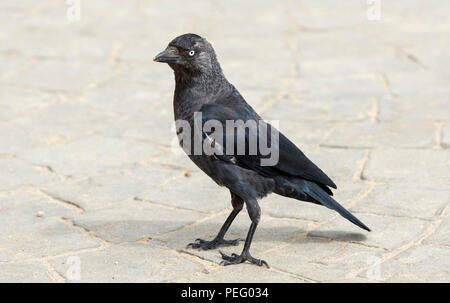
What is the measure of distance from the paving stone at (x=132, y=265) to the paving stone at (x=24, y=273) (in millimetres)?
98

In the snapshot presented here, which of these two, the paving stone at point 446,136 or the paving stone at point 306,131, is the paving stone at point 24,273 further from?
the paving stone at point 446,136

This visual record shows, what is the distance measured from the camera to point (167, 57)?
502 centimetres

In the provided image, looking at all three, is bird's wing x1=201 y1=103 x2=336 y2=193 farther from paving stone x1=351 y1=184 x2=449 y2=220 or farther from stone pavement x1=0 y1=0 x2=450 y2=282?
paving stone x1=351 y1=184 x2=449 y2=220

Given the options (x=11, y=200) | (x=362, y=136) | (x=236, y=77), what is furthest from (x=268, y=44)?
(x=11, y=200)

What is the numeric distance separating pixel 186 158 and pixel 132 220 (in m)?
1.45

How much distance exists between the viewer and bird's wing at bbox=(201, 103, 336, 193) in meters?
4.89

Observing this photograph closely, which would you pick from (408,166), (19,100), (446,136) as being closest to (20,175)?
(19,100)

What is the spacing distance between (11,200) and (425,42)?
20.9 feet

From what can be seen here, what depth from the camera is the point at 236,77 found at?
9.23 meters

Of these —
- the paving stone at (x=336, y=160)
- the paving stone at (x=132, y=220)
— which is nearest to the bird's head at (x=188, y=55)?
the paving stone at (x=132, y=220)

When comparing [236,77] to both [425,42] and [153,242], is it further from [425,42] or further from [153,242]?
[153,242]

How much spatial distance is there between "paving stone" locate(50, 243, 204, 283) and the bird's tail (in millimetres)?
893

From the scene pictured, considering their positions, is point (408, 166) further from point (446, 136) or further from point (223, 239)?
point (223, 239)

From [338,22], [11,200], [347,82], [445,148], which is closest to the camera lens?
[11,200]
